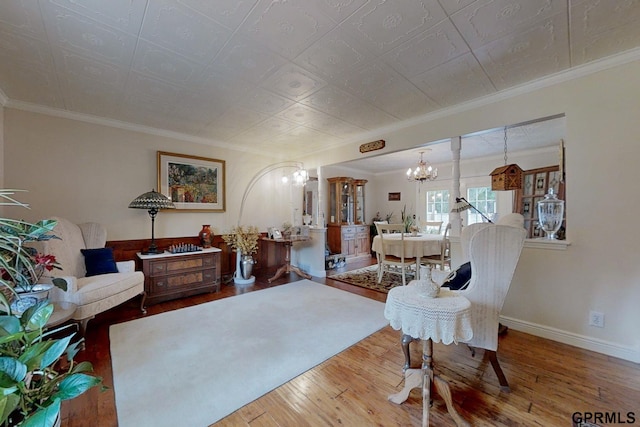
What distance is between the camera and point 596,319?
224cm

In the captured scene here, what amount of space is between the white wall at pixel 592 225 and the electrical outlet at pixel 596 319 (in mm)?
30

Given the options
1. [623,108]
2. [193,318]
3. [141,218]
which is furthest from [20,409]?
[623,108]

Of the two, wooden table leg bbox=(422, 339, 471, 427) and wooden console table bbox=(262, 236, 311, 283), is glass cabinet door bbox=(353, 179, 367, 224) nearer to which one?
wooden console table bbox=(262, 236, 311, 283)

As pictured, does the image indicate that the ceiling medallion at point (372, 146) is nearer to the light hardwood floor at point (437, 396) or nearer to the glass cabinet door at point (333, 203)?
the glass cabinet door at point (333, 203)

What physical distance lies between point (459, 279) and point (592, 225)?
1.30m

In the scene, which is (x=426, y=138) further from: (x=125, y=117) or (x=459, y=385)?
(x=125, y=117)

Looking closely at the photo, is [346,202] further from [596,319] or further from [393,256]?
[596,319]

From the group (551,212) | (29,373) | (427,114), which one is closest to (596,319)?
(551,212)

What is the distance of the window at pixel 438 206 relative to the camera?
6.47 m

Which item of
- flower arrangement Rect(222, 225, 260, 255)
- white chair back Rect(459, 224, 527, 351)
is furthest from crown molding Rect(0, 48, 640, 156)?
white chair back Rect(459, 224, 527, 351)

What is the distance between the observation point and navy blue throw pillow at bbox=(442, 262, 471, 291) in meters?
2.21

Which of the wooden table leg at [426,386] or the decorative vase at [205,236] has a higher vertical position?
the decorative vase at [205,236]

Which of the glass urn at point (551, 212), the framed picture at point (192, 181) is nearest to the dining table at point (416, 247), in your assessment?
the glass urn at point (551, 212)

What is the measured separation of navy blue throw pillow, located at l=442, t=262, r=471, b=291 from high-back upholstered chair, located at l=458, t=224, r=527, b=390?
40 cm
